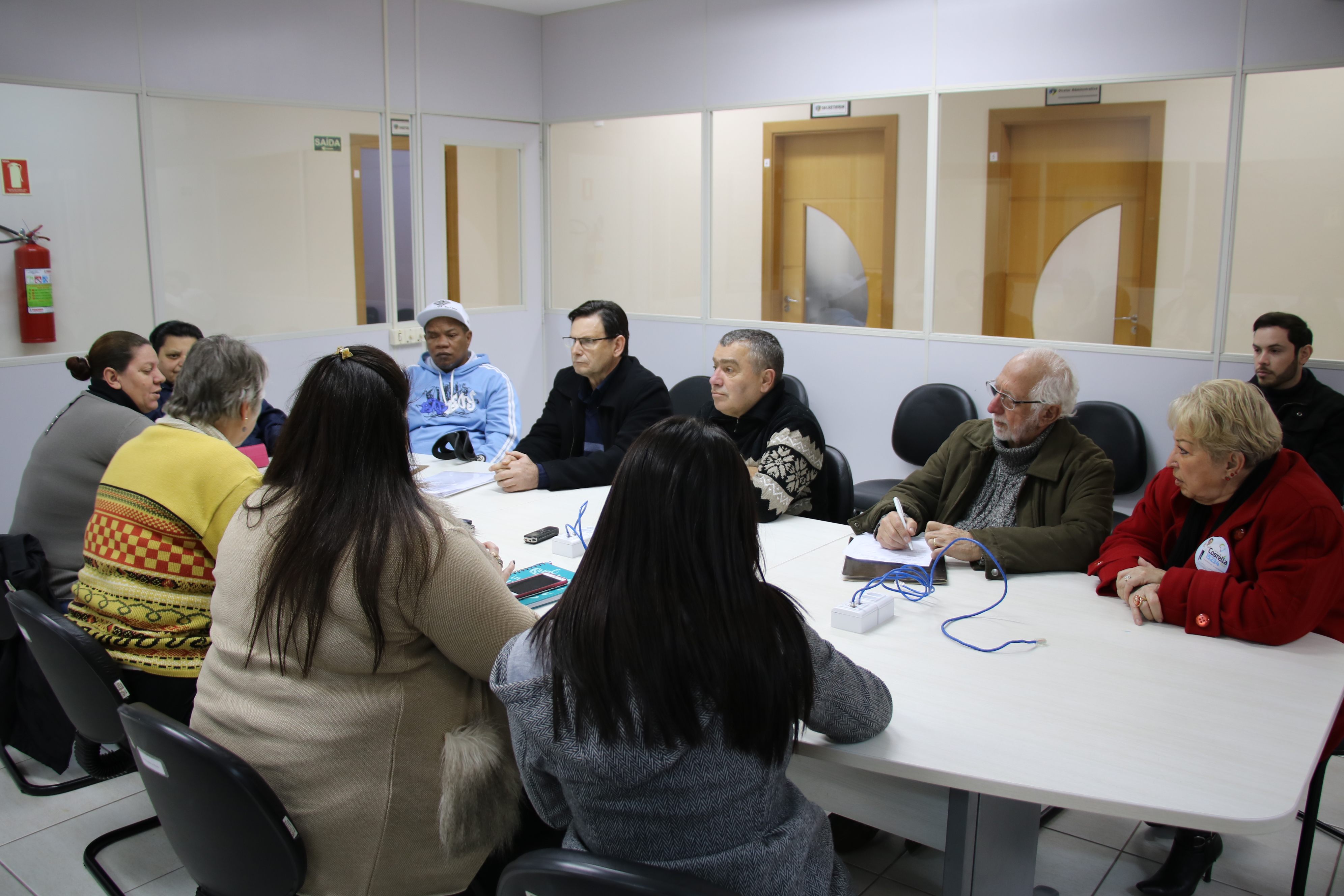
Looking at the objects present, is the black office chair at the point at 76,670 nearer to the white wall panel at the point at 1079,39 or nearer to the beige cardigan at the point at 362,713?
the beige cardigan at the point at 362,713

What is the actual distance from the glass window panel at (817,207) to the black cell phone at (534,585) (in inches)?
128

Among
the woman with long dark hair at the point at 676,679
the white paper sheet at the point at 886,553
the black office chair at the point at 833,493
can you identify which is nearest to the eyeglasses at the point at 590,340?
the black office chair at the point at 833,493

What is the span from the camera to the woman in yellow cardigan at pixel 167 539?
206 cm

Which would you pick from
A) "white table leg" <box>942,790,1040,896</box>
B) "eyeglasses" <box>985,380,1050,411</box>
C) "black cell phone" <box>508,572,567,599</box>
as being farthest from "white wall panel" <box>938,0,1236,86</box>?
"white table leg" <box>942,790,1040,896</box>

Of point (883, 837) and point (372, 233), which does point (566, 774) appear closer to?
point (883, 837)

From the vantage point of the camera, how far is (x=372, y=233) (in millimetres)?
5746

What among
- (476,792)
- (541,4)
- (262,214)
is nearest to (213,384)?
(476,792)

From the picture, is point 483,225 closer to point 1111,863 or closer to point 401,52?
point 401,52

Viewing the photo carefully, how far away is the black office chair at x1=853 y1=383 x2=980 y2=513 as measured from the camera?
4832 millimetres

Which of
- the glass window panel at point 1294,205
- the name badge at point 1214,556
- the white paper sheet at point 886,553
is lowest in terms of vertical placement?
the white paper sheet at point 886,553

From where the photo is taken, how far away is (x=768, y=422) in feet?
10.5

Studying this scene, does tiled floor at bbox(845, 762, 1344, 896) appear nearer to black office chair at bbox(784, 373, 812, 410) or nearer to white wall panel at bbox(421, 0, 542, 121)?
black office chair at bbox(784, 373, 812, 410)

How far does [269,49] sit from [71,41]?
953mm

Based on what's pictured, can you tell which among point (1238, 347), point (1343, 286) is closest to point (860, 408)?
point (1238, 347)
